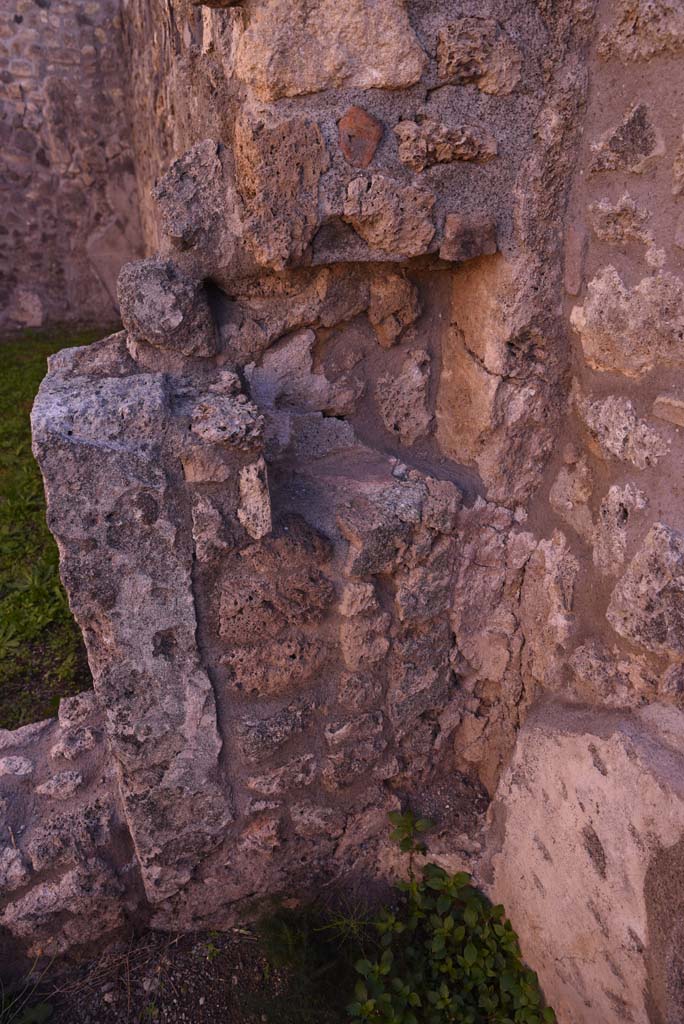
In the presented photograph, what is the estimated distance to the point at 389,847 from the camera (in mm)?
2115

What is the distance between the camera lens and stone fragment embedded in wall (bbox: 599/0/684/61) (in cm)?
134

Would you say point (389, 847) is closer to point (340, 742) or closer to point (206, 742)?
point (340, 742)

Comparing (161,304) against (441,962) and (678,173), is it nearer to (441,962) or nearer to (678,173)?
(678,173)

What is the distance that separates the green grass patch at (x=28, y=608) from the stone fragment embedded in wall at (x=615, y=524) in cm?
173

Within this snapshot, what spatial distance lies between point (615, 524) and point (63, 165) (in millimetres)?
6082

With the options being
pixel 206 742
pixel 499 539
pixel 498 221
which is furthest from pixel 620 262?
pixel 206 742

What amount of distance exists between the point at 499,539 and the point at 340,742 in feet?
2.17

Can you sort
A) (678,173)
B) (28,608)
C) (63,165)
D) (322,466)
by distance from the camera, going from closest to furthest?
(678,173) → (322,466) → (28,608) → (63,165)

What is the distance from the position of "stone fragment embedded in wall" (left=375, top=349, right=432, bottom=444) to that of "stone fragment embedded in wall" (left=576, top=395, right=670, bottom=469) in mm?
404

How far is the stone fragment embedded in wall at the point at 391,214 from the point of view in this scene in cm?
156

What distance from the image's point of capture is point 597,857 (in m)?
1.63

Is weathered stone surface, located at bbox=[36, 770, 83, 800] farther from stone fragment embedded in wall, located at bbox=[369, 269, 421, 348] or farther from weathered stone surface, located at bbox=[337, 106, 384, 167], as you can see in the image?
weathered stone surface, located at bbox=[337, 106, 384, 167]

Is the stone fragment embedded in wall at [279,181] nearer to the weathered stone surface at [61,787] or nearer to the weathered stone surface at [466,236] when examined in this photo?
the weathered stone surface at [466,236]

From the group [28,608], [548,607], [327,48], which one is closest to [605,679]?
[548,607]
